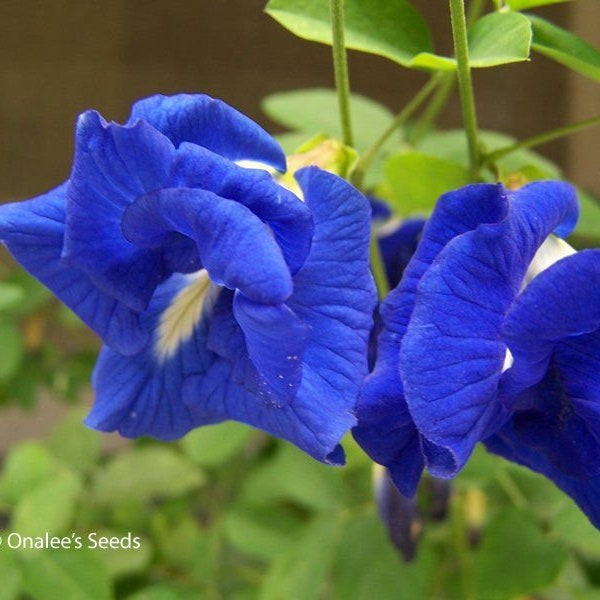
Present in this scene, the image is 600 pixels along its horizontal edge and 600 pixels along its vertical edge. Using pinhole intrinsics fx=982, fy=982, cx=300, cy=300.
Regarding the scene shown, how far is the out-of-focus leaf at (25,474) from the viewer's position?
0.90 metres

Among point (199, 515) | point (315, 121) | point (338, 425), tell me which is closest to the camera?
point (338, 425)

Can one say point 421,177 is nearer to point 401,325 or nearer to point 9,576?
point 401,325

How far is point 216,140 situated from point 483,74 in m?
1.29

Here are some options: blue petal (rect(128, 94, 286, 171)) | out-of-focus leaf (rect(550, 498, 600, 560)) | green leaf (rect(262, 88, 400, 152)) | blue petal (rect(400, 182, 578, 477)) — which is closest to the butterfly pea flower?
blue petal (rect(400, 182, 578, 477))

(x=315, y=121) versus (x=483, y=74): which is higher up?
(x=315, y=121)

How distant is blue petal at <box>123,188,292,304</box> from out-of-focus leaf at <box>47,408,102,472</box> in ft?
2.23

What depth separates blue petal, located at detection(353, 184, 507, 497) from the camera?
0.43 metres

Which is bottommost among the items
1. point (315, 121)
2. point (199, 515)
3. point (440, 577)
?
point (199, 515)

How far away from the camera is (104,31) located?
1679 mm

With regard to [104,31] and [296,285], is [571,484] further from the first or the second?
[104,31]

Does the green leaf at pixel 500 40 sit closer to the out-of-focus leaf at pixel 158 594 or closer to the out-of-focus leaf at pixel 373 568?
the out-of-focus leaf at pixel 373 568

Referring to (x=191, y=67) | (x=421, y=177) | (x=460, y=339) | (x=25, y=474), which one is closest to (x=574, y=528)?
(x=421, y=177)

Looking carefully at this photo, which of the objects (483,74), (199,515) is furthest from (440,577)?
(483,74)

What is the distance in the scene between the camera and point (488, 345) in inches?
16.0
